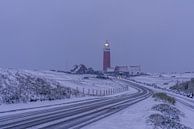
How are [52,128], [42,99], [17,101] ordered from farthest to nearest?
[42,99] → [17,101] → [52,128]

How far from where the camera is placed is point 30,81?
49.8m

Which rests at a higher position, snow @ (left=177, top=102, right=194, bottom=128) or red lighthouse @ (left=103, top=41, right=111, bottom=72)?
red lighthouse @ (left=103, top=41, right=111, bottom=72)

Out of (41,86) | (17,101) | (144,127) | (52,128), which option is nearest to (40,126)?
(52,128)

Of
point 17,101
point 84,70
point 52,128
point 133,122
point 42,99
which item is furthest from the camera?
point 84,70

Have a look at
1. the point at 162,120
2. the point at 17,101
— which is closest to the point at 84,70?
the point at 17,101

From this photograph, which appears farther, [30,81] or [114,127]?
[30,81]

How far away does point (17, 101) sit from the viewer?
38344 mm

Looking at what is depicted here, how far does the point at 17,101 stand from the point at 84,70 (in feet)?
468

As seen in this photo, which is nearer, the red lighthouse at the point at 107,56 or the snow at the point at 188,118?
the snow at the point at 188,118

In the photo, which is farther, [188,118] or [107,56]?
[107,56]

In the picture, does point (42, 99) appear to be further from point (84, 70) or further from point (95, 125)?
point (84, 70)

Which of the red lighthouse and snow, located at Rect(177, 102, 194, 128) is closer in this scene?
snow, located at Rect(177, 102, 194, 128)

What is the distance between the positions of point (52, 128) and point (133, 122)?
6191 millimetres

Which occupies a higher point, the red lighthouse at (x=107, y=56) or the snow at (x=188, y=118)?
the red lighthouse at (x=107, y=56)
